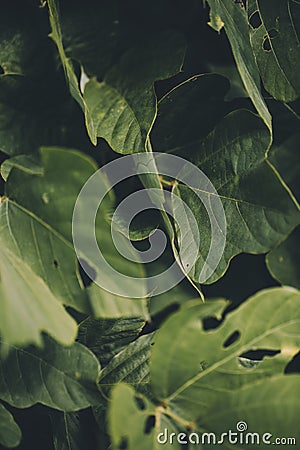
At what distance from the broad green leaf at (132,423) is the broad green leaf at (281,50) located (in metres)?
0.30

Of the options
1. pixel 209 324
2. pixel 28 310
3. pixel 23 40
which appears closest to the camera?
pixel 28 310

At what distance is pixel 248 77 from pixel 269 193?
9cm

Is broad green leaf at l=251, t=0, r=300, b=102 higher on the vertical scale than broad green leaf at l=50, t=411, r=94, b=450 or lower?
higher

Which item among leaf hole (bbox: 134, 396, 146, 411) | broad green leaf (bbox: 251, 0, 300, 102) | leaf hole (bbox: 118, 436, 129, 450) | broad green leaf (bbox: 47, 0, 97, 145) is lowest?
leaf hole (bbox: 134, 396, 146, 411)

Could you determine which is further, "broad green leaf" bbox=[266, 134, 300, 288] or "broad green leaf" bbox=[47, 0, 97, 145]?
"broad green leaf" bbox=[266, 134, 300, 288]

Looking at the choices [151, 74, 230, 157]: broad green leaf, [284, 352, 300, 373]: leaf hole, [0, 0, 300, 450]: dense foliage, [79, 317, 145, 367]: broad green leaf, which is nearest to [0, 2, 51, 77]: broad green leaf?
[0, 0, 300, 450]: dense foliage

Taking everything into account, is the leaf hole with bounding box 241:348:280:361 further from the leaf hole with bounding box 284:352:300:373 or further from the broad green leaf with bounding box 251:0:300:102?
the broad green leaf with bounding box 251:0:300:102

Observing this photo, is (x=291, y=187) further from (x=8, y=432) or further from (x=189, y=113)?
(x=8, y=432)

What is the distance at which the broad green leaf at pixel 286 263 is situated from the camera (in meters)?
0.61

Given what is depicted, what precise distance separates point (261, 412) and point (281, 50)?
0.32m

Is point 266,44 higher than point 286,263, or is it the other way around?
point 266,44

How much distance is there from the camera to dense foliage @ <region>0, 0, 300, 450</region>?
1.37 feet

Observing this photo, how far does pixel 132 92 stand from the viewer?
493mm

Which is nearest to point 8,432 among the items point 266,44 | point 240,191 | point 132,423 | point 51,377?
point 51,377
